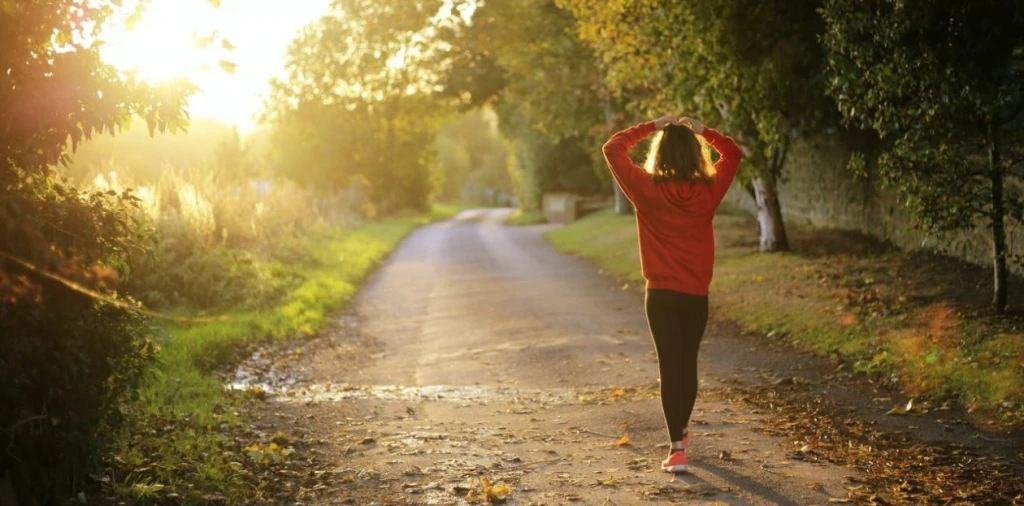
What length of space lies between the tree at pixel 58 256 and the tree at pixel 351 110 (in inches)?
1562

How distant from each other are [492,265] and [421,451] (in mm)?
18255

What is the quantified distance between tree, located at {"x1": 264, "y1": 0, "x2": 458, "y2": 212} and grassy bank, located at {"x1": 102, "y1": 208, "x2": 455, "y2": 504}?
1279 inches

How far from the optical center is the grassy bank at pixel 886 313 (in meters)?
9.30

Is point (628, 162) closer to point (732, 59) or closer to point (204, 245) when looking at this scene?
point (732, 59)

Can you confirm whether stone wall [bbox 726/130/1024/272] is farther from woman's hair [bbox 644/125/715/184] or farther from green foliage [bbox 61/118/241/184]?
green foliage [bbox 61/118/241/184]

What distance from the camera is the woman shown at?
6516 mm

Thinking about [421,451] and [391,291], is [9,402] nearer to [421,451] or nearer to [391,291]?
[421,451]

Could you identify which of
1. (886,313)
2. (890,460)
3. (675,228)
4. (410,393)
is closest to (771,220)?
(886,313)

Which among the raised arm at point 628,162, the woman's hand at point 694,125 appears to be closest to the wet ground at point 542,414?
the raised arm at point 628,162

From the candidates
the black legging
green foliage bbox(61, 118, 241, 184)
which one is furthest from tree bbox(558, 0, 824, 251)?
the black legging

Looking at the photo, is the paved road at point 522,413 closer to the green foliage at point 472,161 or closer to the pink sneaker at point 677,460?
the pink sneaker at point 677,460

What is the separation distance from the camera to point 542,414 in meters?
8.78

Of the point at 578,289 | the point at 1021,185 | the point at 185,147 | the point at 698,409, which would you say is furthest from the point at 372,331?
the point at 185,147

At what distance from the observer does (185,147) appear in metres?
61.6
